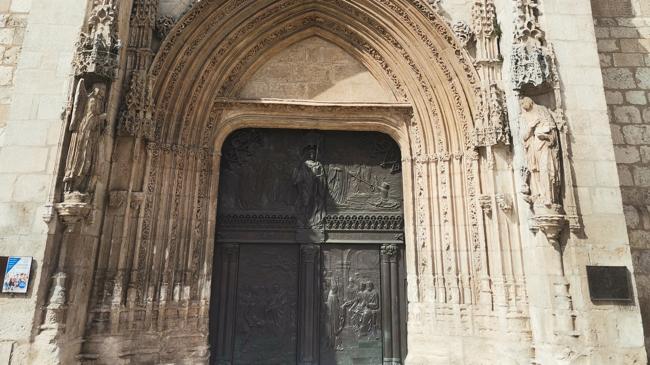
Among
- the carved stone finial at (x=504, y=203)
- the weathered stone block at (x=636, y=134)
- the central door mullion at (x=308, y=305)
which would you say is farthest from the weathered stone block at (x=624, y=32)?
the central door mullion at (x=308, y=305)

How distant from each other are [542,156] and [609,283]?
5.62ft

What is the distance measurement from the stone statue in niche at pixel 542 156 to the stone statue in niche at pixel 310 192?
320cm

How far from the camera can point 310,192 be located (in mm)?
7102

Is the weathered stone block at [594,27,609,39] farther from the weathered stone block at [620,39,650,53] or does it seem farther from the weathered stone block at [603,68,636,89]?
the weathered stone block at [603,68,636,89]

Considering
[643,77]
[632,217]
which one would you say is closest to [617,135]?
[643,77]

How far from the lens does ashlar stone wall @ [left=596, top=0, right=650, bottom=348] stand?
632 centimetres

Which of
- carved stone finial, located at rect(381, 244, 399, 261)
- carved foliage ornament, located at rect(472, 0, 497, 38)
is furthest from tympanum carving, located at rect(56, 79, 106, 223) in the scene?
carved foliage ornament, located at rect(472, 0, 497, 38)

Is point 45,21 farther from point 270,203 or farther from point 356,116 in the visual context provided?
point 356,116

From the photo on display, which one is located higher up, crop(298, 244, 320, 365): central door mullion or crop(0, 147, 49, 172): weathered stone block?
crop(0, 147, 49, 172): weathered stone block

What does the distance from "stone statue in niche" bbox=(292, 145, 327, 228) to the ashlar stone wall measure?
4.70 metres

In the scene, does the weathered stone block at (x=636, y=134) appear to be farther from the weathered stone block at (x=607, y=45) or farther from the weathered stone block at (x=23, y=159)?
the weathered stone block at (x=23, y=159)

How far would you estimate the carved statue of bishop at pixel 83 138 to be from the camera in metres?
5.04

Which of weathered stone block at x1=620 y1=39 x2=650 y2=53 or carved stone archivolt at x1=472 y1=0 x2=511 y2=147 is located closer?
carved stone archivolt at x1=472 y1=0 x2=511 y2=147

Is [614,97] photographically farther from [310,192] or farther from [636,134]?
[310,192]
